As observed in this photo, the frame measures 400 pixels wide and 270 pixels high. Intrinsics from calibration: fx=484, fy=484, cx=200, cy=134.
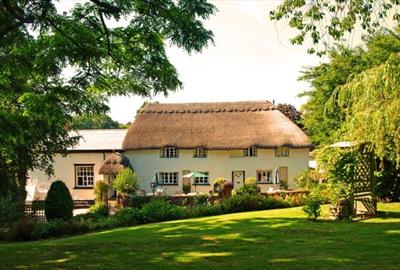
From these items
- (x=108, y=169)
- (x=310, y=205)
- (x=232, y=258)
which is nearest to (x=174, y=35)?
(x=232, y=258)

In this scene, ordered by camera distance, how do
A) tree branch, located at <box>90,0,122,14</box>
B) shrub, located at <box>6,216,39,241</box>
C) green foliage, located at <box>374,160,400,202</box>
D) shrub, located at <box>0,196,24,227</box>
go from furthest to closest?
1. green foliage, located at <box>374,160,400,202</box>
2. shrub, located at <box>0,196,24,227</box>
3. shrub, located at <box>6,216,39,241</box>
4. tree branch, located at <box>90,0,122,14</box>

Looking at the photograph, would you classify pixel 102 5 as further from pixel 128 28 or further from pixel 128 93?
pixel 128 93

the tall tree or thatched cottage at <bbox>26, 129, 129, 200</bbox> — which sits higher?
the tall tree

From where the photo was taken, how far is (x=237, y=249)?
1048cm

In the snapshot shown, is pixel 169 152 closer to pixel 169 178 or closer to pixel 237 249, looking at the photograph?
pixel 169 178

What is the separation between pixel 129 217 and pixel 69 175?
2000 cm

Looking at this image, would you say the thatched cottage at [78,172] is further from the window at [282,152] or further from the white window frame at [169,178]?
the window at [282,152]

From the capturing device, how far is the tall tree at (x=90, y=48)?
9758 mm

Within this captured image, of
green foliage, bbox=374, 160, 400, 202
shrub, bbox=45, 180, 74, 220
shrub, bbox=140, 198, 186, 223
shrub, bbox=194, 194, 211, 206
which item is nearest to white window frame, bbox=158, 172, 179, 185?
shrub, bbox=194, 194, 211, 206

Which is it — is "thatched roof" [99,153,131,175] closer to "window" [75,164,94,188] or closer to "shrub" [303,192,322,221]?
"window" [75,164,94,188]

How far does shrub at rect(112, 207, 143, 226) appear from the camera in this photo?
18672 mm

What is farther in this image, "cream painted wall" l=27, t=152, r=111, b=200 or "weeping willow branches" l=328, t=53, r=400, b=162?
"cream painted wall" l=27, t=152, r=111, b=200

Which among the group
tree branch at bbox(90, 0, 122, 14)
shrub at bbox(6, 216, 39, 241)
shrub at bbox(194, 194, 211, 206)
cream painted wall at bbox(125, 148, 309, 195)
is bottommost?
shrub at bbox(6, 216, 39, 241)

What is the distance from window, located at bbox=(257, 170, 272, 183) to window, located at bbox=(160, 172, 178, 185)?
653 centimetres
